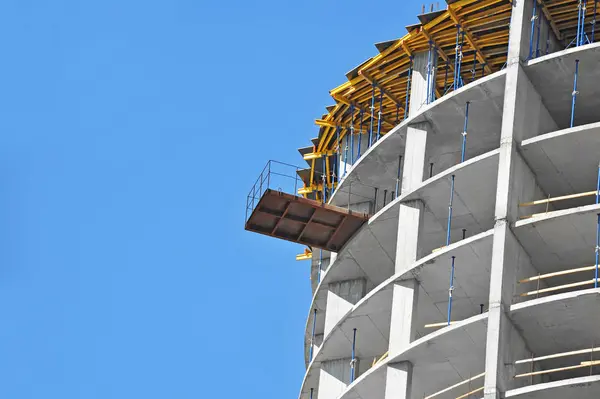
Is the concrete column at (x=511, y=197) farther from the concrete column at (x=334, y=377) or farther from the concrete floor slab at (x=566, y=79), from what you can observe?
the concrete column at (x=334, y=377)

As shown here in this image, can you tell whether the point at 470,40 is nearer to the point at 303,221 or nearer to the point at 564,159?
the point at 564,159

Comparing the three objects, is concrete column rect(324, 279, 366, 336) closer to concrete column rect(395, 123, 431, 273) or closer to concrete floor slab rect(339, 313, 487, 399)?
concrete column rect(395, 123, 431, 273)

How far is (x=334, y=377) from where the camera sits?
54469mm

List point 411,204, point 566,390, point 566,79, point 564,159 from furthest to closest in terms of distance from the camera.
Result: 1. point 411,204
2. point 566,79
3. point 564,159
4. point 566,390

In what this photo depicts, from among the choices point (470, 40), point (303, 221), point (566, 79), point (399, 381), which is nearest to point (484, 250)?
point (399, 381)

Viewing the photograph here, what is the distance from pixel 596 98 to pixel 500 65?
4464 millimetres

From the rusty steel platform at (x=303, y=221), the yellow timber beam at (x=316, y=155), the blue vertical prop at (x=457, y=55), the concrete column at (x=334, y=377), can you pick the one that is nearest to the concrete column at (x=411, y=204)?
the blue vertical prop at (x=457, y=55)

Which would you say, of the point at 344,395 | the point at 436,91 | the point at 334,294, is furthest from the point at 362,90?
the point at 344,395

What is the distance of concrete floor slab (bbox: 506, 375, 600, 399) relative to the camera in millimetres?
43312

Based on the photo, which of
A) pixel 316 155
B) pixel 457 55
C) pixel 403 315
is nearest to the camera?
pixel 403 315

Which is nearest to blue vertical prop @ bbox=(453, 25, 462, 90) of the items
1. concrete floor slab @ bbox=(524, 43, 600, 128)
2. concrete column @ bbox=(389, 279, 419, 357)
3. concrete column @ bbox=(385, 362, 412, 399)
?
concrete floor slab @ bbox=(524, 43, 600, 128)

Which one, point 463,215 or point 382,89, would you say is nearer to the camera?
point 463,215

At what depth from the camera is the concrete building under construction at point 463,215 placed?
46.5m

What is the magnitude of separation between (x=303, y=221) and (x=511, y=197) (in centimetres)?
913
